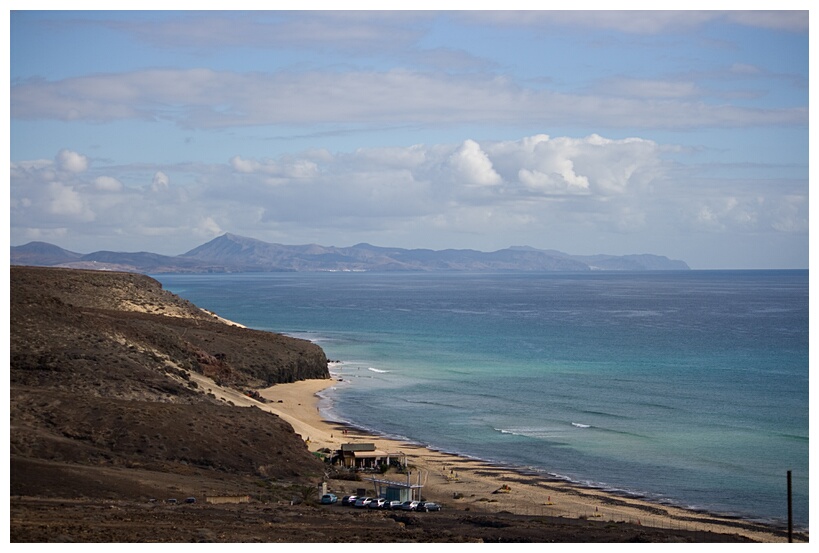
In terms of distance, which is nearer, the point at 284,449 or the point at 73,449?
the point at 73,449

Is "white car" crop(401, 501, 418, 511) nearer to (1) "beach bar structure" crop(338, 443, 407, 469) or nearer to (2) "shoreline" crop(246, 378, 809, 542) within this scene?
(2) "shoreline" crop(246, 378, 809, 542)

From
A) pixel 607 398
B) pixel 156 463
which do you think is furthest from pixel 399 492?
pixel 607 398

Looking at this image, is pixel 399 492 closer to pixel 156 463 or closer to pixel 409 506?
pixel 409 506

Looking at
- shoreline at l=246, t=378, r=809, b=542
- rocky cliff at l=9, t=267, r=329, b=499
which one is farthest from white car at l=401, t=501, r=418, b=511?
rocky cliff at l=9, t=267, r=329, b=499

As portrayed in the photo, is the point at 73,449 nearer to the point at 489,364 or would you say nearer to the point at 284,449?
the point at 284,449

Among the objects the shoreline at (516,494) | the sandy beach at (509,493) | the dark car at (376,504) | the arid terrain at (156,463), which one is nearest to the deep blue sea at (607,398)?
the shoreline at (516,494)
